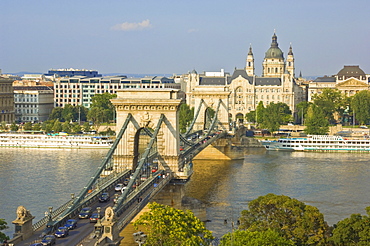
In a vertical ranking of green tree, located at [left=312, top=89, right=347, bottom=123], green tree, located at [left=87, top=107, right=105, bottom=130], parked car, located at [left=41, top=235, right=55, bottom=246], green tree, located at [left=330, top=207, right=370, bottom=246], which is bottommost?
green tree, located at [left=330, top=207, right=370, bottom=246]

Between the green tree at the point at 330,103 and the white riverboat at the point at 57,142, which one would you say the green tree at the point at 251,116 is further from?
the white riverboat at the point at 57,142

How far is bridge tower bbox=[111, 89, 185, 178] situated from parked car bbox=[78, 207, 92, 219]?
1039cm

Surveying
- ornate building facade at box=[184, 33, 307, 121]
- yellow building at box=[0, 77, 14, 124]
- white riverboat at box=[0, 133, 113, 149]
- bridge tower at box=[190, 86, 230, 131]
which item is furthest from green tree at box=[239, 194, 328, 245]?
ornate building facade at box=[184, 33, 307, 121]

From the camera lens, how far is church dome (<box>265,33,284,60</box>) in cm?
13625

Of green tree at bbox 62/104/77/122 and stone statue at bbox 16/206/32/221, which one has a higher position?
green tree at bbox 62/104/77/122

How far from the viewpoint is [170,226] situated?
27.3 metres

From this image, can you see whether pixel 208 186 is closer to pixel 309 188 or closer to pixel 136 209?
pixel 309 188

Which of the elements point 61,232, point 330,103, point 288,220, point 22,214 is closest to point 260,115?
point 330,103

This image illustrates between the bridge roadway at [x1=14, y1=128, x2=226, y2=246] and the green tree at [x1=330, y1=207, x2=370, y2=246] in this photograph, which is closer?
the bridge roadway at [x1=14, y1=128, x2=226, y2=246]

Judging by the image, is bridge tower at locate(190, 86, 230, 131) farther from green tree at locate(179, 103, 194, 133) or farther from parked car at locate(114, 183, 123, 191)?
parked car at locate(114, 183, 123, 191)

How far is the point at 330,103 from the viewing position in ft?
345

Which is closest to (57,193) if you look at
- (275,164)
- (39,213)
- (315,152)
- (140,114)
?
(39,213)

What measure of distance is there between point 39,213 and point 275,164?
104ft

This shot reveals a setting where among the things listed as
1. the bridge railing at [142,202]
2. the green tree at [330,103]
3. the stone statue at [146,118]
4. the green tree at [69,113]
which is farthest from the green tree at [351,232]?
the green tree at [69,113]
